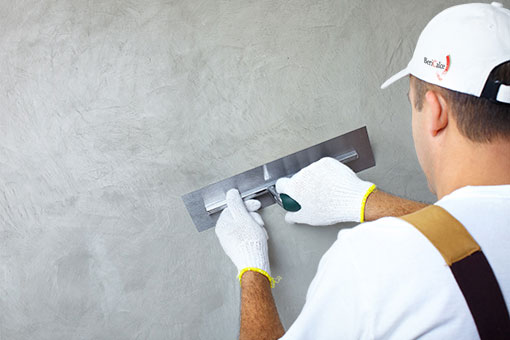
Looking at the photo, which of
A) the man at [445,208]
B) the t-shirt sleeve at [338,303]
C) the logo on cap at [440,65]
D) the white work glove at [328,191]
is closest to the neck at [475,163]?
the man at [445,208]

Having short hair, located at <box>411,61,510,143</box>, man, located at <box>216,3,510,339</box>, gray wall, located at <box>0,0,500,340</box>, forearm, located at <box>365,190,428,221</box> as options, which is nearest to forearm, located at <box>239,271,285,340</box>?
man, located at <box>216,3,510,339</box>

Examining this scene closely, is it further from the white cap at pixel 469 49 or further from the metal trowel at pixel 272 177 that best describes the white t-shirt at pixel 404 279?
the metal trowel at pixel 272 177

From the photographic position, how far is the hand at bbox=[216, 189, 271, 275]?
97cm

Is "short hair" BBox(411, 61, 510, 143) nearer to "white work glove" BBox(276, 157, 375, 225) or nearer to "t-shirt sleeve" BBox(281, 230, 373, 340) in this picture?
"t-shirt sleeve" BBox(281, 230, 373, 340)

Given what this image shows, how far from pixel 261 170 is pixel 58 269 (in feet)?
1.96

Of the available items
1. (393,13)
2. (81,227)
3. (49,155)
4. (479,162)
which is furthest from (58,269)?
(393,13)

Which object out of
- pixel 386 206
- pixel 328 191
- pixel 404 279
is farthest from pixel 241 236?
pixel 404 279

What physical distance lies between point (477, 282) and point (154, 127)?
77 cm

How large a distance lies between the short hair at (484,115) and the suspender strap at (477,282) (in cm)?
19

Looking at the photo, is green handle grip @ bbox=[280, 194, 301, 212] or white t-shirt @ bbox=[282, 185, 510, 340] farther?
green handle grip @ bbox=[280, 194, 301, 212]

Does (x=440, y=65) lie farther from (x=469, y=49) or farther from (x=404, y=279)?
(x=404, y=279)

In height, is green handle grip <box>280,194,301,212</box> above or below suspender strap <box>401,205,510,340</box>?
above

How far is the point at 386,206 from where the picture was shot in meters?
1.00

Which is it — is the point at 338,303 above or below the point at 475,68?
below
